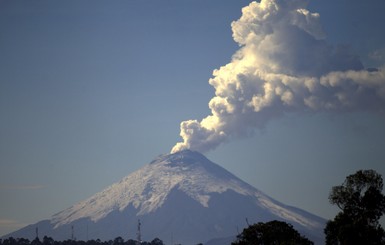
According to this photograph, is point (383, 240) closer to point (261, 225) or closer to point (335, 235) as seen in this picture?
point (335, 235)

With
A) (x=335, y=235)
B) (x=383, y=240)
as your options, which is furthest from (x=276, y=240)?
(x=383, y=240)

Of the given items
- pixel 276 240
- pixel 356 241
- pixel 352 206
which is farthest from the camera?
pixel 276 240

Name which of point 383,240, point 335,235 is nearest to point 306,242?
point 335,235

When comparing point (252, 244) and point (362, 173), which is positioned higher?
point (362, 173)

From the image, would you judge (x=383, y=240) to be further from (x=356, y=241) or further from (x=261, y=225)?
(x=261, y=225)

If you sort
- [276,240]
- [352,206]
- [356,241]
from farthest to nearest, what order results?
[276,240]
[352,206]
[356,241]

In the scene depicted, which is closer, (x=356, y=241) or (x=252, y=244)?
(x=356, y=241)
